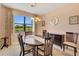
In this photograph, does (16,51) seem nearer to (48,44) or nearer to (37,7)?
(48,44)

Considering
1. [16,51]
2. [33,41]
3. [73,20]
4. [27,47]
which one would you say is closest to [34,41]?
[33,41]

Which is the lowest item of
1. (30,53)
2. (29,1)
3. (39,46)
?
(30,53)

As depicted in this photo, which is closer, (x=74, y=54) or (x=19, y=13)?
Answer: (x=74, y=54)

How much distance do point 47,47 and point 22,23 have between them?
623 millimetres

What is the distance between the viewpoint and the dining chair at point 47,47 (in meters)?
1.87

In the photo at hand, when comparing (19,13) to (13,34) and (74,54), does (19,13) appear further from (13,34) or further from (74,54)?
(74,54)

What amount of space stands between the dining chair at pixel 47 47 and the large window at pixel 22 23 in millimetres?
366

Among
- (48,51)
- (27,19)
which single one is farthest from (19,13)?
(48,51)

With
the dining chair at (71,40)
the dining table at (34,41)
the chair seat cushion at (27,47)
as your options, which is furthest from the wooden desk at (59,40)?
the chair seat cushion at (27,47)

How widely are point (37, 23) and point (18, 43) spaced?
19.4 inches

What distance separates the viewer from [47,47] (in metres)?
1.90

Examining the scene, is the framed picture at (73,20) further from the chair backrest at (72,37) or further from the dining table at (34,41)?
the dining table at (34,41)

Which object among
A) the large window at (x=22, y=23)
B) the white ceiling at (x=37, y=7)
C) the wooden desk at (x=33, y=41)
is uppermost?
the white ceiling at (x=37, y=7)

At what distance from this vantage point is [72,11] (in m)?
1.78
